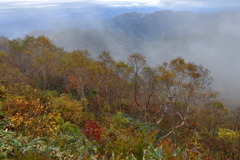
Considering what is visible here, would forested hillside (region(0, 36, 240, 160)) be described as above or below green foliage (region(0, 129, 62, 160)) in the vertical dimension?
below

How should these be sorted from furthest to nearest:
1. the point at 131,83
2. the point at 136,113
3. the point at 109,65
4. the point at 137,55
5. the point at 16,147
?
the point at 131,83, the point at 136,113, the point at 109,65, the point at 137,55, the point at 16,147

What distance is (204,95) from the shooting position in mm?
16891

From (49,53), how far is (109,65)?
917 centimetres

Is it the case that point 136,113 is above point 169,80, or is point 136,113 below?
below

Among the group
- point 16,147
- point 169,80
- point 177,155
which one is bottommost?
point 169,80

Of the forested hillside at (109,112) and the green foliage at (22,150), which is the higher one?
the green foliage at (22,150)

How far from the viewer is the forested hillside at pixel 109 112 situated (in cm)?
490

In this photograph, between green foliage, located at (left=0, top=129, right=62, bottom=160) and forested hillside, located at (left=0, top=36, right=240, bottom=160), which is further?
forested hillside, located at (left=0, top=36, right=240, bottom=160)

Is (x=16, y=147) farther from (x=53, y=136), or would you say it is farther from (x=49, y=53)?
(x=49, y=53)

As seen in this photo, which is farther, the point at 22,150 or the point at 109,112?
the point at 109,112

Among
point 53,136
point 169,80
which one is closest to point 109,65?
point 169,80

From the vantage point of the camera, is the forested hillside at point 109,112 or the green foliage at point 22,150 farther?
the forested hillside at point 109,112

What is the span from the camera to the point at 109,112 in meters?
17.2

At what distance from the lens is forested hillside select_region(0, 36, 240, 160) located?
193 inches
